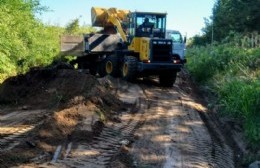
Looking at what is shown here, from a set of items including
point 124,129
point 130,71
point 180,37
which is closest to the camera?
point 124,129

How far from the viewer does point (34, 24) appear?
2417cm

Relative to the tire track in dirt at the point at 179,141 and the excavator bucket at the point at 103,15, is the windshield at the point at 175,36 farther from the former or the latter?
the tire track in dirt at the point at 179,141

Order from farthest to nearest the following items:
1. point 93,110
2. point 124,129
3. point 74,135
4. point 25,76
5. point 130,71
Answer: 1. point 130,71
2. point 25,76
3. point 93,110
4. point 124,129
5. point 74,135

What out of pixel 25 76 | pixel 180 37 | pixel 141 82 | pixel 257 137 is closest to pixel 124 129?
pixel 257 137

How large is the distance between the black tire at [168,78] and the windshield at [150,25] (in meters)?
1.74

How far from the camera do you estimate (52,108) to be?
37.2ft

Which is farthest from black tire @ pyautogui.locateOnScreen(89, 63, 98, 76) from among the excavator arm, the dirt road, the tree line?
the tree line

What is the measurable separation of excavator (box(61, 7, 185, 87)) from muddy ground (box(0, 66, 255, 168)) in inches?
85.5

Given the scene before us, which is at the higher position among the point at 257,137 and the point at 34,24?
the point at 34,24

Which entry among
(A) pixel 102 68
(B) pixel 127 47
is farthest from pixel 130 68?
(A) pixel 102 68

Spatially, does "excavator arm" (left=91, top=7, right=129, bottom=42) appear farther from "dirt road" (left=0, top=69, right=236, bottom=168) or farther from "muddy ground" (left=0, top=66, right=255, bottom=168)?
"dirt road" (left=0, top=69, right=236, bottom=168)

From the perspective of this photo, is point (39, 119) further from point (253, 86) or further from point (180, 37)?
point (180, 37)

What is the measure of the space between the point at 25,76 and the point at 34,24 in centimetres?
963

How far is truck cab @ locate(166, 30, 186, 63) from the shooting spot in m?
21.8
